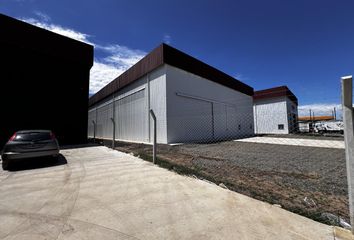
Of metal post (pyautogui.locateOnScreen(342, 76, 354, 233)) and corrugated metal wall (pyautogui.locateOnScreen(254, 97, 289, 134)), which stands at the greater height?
corrugated metal wall (pyautogui.locateOnScreen(254, 97, 289, 134))

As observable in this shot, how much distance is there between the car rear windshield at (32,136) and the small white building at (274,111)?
71.1 ft

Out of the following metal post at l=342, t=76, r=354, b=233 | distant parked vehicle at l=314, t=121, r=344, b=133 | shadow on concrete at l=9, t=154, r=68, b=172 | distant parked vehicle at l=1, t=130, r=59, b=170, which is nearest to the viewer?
metal post at l=342, t=76, r=354, b=233

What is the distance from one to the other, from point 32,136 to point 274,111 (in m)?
26.0

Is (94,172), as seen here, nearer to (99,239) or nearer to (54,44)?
(99,239)

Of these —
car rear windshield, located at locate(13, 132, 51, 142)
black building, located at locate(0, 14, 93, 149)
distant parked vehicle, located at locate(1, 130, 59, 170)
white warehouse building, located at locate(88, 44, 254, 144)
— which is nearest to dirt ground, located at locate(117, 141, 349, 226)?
distant parked vehicle, located at locate(1, 130, 59, 170)

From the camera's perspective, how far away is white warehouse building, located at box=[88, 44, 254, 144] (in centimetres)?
1181

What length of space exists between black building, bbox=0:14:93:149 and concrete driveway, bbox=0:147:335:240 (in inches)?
389

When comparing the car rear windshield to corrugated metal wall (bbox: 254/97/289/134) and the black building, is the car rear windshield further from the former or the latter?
corrugated metal wall (bbox: 254/97/289/134)

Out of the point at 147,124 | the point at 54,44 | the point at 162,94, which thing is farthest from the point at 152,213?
Result: the point at 54,44

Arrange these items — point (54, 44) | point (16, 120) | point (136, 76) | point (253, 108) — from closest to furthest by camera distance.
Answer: point (16, 120), point (54, 44), point (136, 76), point (253, 108)

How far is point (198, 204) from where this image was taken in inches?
107

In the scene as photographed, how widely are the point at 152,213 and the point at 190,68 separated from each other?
1226 cm

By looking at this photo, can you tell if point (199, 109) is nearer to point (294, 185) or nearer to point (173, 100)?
point (173, 100)

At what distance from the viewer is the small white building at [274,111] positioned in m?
21.9
